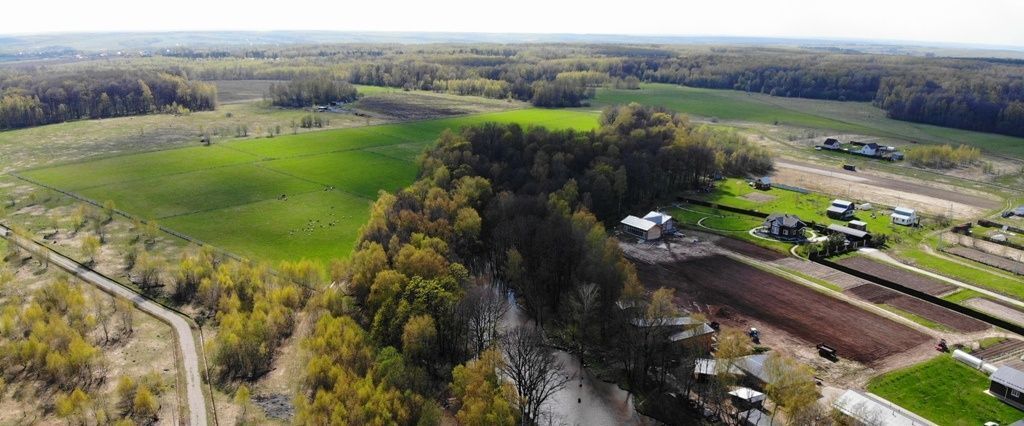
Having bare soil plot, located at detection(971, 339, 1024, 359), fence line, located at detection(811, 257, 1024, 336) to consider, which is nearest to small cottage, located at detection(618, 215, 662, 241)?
fence line, located at detection(811, 257, 1024, 336)

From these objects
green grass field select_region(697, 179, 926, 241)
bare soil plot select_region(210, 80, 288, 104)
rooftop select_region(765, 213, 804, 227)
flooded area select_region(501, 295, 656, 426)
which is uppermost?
bare soil plot select_region(210, 80, 288, 104)

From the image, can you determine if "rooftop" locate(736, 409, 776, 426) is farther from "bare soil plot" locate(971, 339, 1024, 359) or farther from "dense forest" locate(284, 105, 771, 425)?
"bare soil plot" locate(971, 339, 1024, 359)

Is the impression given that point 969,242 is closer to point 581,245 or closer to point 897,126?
point 581,245

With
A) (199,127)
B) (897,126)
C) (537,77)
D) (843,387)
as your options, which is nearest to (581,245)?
(843,387)

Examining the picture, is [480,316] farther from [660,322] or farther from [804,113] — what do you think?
[804,113]

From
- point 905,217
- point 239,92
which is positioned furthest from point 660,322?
point 239,92
